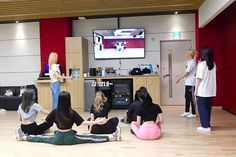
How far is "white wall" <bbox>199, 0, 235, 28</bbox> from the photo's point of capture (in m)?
5.23

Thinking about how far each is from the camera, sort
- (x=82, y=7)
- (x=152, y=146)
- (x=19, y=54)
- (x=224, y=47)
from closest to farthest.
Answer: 1. (x=152, y=146)
2. (x=82, y=7)
3. (x=224, y=47)
4. (x=19, y=54)

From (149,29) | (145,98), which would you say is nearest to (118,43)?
(149,29)

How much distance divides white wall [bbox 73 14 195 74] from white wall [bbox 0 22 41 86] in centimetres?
167

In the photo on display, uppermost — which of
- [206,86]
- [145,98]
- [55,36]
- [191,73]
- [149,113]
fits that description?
[55,36]

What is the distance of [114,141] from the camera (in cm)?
450

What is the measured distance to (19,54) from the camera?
9.54 m

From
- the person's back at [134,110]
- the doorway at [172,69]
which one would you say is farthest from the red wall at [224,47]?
the person's back at [134,110]

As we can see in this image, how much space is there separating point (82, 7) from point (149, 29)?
231 cm

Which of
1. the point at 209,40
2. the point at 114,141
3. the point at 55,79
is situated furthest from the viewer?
the point at 209,40

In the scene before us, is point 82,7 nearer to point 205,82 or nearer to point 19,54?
point 19,54

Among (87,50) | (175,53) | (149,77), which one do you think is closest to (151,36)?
(175,53)

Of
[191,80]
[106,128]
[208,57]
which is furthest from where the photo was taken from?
[191,80]

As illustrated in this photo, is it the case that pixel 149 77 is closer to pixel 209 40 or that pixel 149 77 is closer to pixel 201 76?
pixel 209 40

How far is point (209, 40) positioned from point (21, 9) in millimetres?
5129
